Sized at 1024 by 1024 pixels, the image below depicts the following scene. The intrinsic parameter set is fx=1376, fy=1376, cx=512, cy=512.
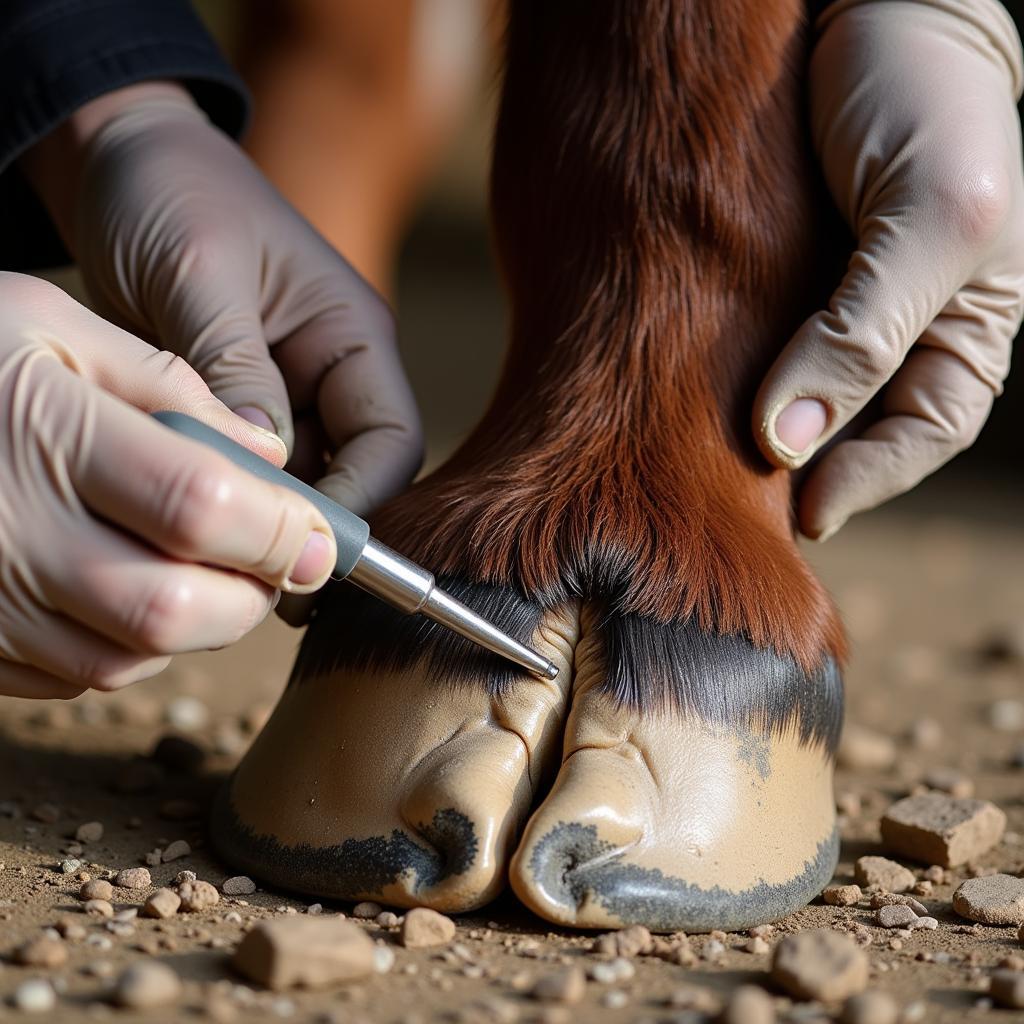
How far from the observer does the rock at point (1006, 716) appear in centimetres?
150

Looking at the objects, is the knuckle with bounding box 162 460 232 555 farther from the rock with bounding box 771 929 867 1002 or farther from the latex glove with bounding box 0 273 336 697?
the rock with bounding box 771 929 867 1002

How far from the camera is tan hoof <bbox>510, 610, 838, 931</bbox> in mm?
770

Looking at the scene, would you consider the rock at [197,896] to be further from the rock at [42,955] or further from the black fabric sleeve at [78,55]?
the black fabric sleeve at [78,55]

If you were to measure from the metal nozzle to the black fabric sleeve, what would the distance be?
0.60 metres

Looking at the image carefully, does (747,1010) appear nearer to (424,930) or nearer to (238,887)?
(424,930)

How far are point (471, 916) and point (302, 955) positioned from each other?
157 mm

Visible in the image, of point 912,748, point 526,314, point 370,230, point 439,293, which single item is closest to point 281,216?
point 526,314

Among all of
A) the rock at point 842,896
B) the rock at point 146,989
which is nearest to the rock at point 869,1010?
the rock at point 842,896

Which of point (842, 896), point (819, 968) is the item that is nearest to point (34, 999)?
point (819, 968)

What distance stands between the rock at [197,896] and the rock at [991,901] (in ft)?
1.55

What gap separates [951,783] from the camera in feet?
4.15

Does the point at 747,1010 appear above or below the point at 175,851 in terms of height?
above

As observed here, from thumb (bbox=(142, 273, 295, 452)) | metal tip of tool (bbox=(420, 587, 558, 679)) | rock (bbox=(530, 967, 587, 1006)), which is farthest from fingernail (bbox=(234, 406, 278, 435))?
rock (bbox=(530, 967, 587, 1006))

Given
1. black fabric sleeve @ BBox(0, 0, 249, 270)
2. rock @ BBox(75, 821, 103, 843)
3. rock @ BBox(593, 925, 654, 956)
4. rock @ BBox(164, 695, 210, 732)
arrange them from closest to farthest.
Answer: rock @ BBox(593, 925, 654, 956) < rock @ BBox(75, 821, 103, 843) < black fabric sleeve @ BBox(0, 0, 249, 270) < rock @ BBox(164, 695, 210, 732)
